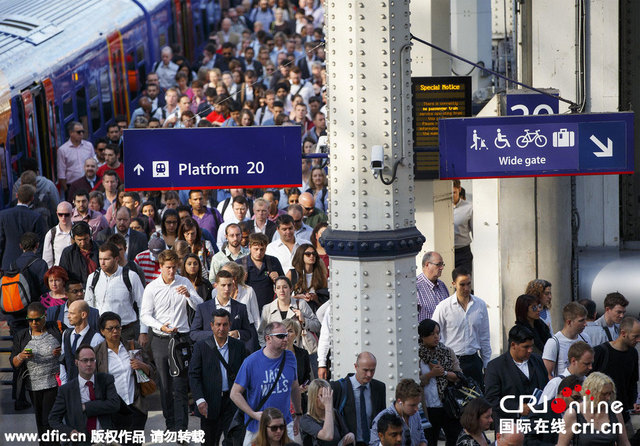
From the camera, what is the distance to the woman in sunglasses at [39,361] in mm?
11961

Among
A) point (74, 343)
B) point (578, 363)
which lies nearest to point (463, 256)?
point (74, 343)

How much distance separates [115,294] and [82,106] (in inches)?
404

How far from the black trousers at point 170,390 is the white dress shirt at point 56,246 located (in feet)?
9.14

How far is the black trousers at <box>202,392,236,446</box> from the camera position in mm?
11273

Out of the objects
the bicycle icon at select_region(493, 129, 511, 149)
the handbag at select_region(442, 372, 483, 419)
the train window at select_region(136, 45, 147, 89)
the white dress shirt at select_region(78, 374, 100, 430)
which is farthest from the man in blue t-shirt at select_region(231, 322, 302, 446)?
the train window at select_region(136, 45, 147, 89)

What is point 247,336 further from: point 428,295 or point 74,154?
point 74,154

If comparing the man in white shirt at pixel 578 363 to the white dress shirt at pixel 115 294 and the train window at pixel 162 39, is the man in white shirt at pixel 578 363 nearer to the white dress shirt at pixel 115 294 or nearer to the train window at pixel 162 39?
the white dress shirt at pixel 115 294

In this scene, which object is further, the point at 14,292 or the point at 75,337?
the point at 14,292

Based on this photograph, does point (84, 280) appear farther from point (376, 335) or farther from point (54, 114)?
point (54, 114)

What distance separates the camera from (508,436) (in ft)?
29.2

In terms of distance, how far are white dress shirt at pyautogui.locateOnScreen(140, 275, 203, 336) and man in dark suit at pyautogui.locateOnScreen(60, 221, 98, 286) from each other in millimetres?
1745

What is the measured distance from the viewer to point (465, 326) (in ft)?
39.5

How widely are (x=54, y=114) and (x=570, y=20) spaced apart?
30.4 feet

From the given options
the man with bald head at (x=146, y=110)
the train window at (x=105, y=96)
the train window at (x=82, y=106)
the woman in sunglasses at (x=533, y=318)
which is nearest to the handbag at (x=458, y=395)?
the woman in sunglasses at (x=533, y=318)
